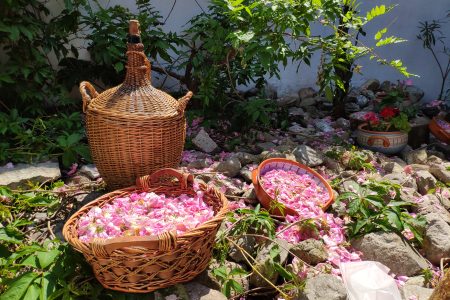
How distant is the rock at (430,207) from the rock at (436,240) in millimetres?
179

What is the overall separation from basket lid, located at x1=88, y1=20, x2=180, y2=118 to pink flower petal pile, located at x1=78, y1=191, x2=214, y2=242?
494mm

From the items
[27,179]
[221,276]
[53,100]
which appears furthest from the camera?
[53,100]

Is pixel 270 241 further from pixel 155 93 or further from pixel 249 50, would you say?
pixel 249 50

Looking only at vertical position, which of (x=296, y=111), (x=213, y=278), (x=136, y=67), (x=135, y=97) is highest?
(x=136, y=67)

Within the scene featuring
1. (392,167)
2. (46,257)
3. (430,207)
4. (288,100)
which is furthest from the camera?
(288,100)

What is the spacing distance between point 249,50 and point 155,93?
0.96 m

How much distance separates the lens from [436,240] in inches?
93.1

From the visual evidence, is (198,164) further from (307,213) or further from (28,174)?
(28,174)

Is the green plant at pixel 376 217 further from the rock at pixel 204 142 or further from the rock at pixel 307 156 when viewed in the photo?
the rock at pixel 204 142

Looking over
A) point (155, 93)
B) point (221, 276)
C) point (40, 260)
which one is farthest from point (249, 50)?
point (40, 260)

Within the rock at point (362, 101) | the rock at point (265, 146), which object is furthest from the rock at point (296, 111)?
the rock at point (265, 146)

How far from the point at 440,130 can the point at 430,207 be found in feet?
6.13

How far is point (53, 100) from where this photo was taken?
4051 millimetres

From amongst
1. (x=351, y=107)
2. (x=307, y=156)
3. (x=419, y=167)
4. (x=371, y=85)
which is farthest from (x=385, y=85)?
(x=307, y=156)
